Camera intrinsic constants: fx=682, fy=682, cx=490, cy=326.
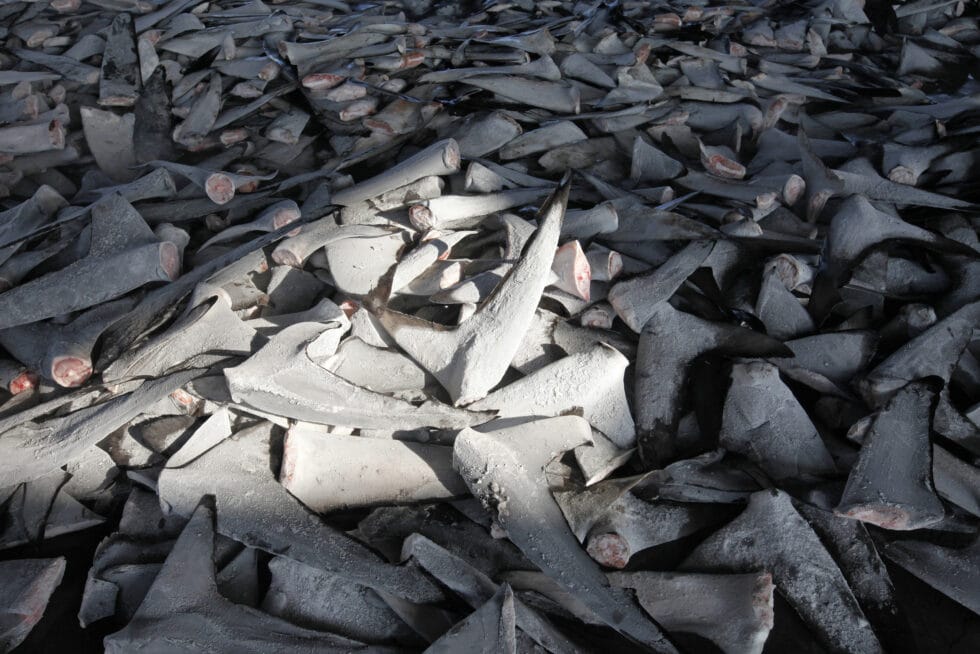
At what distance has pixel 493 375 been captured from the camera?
57.2 inches

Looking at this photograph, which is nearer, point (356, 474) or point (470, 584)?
point (470, 584)

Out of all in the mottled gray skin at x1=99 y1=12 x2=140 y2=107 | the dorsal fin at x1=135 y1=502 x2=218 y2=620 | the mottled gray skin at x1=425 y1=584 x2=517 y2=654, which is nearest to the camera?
the mottled gray skin at x1=425 y1=584 x2=517 y2=654

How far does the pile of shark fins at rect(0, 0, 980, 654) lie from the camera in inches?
48.6

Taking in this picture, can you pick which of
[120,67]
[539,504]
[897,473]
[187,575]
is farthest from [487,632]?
[120,67]

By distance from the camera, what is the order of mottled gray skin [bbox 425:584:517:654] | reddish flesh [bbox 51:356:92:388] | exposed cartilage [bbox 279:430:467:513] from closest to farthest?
mottled gray skin [bbox 425:584:517:654] < exposed cartilage [bbox 279:430:467:513] < reddish flesh [bbox 51:356:92:388]

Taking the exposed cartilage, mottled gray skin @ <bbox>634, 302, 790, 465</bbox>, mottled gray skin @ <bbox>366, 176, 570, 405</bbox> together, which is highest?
mottled gray skin @ <bbox>366, 176, 570, 405</bbox>

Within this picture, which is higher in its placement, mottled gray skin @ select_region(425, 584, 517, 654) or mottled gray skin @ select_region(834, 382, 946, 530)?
mottled gray skin @ select_region(834, 382, 946, 530)

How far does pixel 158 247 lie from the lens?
1729mm

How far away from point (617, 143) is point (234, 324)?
1360 mm

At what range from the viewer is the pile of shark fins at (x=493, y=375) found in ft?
4.05

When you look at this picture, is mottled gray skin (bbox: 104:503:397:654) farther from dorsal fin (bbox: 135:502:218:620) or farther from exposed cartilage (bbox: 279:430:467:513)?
exposed cartilage (bbox: 279:430:467:513)

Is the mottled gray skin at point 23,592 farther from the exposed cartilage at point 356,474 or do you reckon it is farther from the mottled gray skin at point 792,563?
the mottled gray skin at point 792,563

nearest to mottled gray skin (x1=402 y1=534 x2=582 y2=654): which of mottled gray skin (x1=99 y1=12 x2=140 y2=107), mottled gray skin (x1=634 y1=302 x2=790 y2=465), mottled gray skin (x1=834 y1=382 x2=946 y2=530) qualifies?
mottled gray skin (x1=634 y1=302 x2=790 y2=465)

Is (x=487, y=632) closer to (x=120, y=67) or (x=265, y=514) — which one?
(x=265, y=514)
